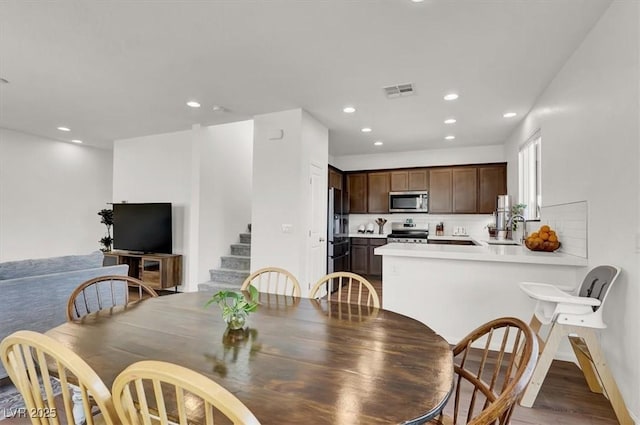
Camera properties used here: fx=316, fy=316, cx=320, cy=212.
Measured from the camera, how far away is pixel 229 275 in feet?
16.0

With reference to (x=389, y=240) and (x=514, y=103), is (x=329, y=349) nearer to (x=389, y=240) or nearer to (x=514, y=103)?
(x=514, y=103)

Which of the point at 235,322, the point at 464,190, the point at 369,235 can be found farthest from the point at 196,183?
the point at 464,190

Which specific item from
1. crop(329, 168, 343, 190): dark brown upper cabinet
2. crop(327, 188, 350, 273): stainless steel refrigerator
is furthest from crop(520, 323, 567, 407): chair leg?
crop(329, 168, 343, 190): dark brown upper cabinet

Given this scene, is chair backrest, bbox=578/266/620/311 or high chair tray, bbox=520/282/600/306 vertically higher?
chair backrest, bbox=578/266/620/311

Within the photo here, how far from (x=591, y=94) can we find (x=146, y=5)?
3312 mm

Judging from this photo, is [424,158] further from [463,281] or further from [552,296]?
[552,296]

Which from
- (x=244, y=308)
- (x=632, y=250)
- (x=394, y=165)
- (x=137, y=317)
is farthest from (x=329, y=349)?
(x=394, y=165)

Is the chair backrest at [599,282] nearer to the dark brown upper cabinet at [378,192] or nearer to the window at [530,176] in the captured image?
the window at [530,176]

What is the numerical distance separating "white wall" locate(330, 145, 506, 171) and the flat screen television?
12.2ft

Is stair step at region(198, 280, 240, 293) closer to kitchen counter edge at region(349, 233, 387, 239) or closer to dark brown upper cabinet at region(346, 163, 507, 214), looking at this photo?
kitchen counter edge at region(349, 233, 387, 239)

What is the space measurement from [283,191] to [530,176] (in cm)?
338

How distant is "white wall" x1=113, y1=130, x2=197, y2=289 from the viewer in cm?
531

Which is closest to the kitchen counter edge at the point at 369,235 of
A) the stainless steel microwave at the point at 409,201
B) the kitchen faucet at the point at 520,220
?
the stainless steel microwave at the point at 409,201

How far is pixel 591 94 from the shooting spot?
7.97ft
